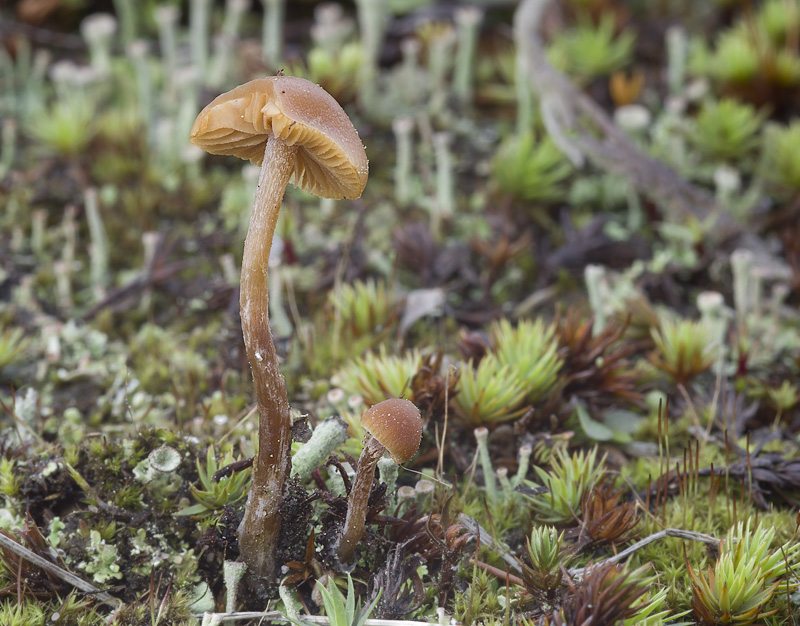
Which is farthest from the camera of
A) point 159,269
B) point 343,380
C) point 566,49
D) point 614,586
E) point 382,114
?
point 566,49

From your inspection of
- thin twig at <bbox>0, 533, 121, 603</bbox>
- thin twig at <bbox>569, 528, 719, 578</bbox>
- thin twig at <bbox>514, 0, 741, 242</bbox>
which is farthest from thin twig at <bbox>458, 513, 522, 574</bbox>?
thin twig at <bbox>514, 0, 741, 242</bbox>

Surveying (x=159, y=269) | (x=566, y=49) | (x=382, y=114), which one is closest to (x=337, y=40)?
(x=382, y=114)

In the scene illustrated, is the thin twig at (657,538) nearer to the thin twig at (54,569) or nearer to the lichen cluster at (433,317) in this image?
the lichen cluster at (433,317)

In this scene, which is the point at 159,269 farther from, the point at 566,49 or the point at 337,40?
the point at 566,49

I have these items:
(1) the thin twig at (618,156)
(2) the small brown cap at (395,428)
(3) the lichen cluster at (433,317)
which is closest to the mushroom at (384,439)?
(2) the small brown cap at (395,428)

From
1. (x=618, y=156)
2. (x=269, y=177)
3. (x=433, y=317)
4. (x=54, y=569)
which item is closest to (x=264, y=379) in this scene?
(x=269, y=177)

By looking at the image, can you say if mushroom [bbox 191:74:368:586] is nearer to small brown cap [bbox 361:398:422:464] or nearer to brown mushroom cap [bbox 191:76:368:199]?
brown mushroom cap [bbox 191:76:368:199]

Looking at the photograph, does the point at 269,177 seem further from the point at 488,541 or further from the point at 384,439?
the point at 488,541
